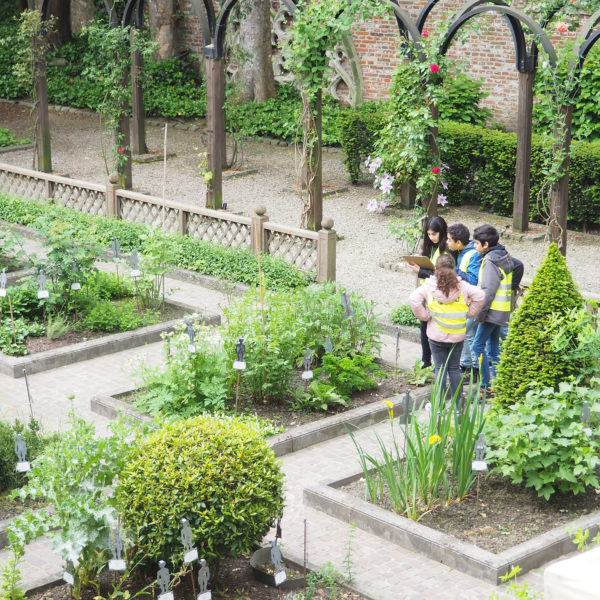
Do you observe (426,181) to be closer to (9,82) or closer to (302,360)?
(302,360)

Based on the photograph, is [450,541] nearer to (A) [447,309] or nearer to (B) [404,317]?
(A) [447,309]

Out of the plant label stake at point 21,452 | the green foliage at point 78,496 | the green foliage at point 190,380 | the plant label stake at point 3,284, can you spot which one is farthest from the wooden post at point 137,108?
the green foliage at point 78,496

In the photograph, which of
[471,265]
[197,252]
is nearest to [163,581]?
[471,265]

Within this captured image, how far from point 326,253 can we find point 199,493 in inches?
256

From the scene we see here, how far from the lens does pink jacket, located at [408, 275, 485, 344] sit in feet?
27.0

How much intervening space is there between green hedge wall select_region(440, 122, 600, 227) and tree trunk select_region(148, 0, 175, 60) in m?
8.71

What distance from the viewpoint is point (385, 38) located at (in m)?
20.1

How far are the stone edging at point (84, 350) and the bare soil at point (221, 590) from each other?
3829 mm

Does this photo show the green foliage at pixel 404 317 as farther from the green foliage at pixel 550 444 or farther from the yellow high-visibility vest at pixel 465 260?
the green foliage at pixel 550 444

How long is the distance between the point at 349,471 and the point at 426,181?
5761mm

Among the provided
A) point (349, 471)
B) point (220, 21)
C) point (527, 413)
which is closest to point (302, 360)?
point (349, 471)

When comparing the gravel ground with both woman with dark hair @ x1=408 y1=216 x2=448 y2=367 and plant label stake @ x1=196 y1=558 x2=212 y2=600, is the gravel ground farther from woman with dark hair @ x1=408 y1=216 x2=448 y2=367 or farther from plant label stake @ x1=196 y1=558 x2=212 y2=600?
plant label stake @ x1=196 y1=558 x2=212 y2=600

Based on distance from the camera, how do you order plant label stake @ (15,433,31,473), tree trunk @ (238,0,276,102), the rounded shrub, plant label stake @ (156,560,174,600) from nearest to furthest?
plant label stake @ (156,560,174,600) < the rounded shrub < plant label stake @ (15,433,31,473) < tree trunk @ (238,0,276,102)

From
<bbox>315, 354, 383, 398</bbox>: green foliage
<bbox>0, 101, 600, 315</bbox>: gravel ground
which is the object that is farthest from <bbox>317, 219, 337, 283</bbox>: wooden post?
<bbox>315, 354, 383, 398</bbox>: green foliage
